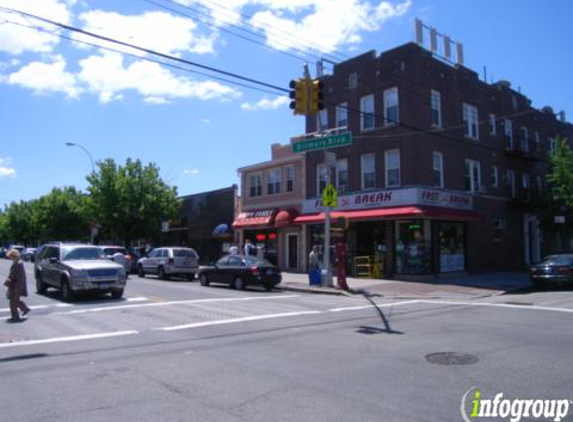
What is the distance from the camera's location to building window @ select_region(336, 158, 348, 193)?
28141 mm

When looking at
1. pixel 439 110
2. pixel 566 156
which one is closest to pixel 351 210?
pixel 439 110

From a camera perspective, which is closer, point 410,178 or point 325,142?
point 325,142

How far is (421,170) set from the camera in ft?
82.5

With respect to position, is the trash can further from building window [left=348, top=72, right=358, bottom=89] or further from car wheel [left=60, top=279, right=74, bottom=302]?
building window [left=348, top=72, right=358, bottom=89]

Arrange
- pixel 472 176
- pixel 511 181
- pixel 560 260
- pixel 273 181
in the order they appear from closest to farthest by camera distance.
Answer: pixel 560 260 → pixel 472 176 → pixel 511 181 → pixel 273 181

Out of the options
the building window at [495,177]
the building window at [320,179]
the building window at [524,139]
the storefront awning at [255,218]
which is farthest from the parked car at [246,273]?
the building window at [524,139]

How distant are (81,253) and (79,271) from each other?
1702 mm

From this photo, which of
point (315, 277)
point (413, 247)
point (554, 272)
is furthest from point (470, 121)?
point (315, 277)

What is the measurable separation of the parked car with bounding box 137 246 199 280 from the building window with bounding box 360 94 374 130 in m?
11.2

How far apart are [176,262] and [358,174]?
10422 millimetres

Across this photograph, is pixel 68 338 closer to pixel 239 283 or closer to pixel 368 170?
pixel 239 283

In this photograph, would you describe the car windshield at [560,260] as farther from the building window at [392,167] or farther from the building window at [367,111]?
the building window at [367,111]

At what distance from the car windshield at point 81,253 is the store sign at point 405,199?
10379 mm

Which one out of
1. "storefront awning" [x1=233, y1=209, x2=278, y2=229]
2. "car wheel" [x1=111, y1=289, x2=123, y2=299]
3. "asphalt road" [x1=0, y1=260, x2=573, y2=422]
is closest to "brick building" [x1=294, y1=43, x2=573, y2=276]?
"storefront awning" [x1=233, y1=209, x2=278, y2=229]
